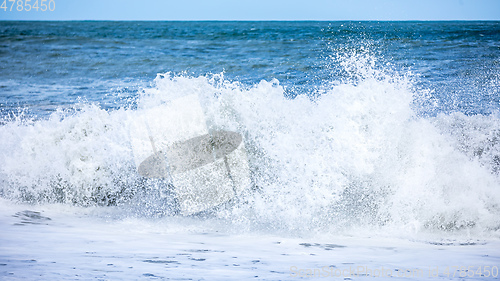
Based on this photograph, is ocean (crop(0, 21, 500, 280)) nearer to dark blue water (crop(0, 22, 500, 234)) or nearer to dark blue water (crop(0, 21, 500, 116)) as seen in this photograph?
dark blue water (crop(0, 22, 500, 234))

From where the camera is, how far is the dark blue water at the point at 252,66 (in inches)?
337

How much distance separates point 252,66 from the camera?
11.7 m

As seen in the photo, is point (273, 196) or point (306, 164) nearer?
point (273, 196)

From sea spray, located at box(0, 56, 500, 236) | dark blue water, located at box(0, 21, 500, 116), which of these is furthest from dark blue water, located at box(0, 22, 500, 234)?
dark blue water, located at box(0, 21, 500, 116)

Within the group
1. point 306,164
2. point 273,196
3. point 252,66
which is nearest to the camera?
point 273,196

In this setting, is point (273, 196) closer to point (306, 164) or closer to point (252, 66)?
point (306, 164)

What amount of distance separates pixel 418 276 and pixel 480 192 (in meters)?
1.77

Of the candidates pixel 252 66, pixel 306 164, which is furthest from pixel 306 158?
pixel 252 66

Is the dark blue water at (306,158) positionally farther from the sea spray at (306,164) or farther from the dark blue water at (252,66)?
the dark blue water at (252,66)

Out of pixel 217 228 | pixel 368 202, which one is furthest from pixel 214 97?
pixel 368 202

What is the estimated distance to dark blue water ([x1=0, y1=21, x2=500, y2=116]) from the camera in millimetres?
8555

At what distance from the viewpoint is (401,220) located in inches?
137

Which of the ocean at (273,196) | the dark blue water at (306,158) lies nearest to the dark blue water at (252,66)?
the dark blue water at (306,158)

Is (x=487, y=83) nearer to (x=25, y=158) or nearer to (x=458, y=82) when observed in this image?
(x=458, y=82)
